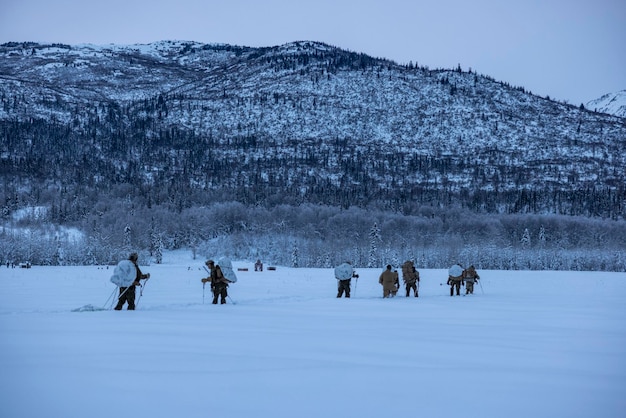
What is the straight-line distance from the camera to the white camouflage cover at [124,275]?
1433 cm

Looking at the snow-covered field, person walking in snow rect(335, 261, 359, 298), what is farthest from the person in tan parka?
the snow-covered field

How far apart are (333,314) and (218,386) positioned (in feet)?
27.9

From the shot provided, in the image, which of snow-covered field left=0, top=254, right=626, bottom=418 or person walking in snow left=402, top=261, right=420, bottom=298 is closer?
snow-covered field left=0, top=254, right=626, bottom=418

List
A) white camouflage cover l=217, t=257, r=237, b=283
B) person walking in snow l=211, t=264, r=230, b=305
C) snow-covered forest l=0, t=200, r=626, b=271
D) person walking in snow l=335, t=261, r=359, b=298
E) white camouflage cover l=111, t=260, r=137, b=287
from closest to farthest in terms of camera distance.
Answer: white camouflage cover l=111, t=260, r=137, b=287, person walking in snow l=211, t=264, r=230, b=305, white camouflage cover l=217, t=257, r=237, b=283, person walking in snow l=335, t=261, r=359, b=298, snow-covered forest l=0, t=200, r=626, b=271

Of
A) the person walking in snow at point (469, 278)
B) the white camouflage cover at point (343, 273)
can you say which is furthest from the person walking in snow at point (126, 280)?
the person walking in snow at point (469, 278)

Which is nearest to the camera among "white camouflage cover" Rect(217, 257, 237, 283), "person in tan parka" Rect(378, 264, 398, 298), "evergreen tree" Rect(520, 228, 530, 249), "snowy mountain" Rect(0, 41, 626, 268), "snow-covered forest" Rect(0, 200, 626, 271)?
"white camouflage cover" Rect(217, 257, 237, 283)

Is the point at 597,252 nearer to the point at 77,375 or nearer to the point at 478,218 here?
the point at 478,218

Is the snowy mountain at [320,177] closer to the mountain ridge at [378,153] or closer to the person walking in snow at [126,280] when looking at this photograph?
the mountain ridge at [378,153]

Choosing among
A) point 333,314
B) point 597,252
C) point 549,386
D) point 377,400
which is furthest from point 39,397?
point 597,252

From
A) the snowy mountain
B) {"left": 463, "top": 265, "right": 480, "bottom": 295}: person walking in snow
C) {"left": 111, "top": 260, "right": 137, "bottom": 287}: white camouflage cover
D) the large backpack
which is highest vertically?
the snowy mountain

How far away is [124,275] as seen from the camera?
1441 cm

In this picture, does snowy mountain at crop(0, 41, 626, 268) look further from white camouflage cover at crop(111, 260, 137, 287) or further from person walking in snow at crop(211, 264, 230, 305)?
white camouflage cover at crop(111, 260, 137, 287)

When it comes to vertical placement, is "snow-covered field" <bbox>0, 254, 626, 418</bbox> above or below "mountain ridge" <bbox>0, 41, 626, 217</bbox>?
below

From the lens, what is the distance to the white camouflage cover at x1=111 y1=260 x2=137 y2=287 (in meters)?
14.3
